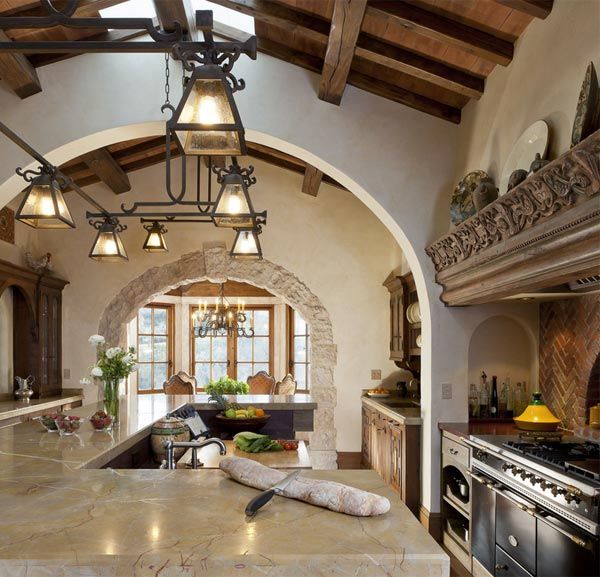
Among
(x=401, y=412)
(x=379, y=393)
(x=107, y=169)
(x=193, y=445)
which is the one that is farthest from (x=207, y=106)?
(x=379, y=393)

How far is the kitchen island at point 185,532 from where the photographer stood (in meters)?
1.52

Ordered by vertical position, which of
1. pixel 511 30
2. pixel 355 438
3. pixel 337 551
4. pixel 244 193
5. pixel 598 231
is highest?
pixel 511 30

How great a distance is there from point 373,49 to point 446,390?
2.43 metres

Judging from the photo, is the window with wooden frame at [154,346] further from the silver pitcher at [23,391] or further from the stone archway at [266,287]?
the silver pitcher at [23,391]

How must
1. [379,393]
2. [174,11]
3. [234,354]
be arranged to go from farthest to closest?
1. [234,354]
2. [379,393]
3. [174,11]

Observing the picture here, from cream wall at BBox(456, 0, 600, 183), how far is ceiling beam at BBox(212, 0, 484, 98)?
198 mm

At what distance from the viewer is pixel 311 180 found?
7020mm

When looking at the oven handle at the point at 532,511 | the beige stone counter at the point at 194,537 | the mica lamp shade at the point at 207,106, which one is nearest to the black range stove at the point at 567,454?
the oven handle at the point at 532,511

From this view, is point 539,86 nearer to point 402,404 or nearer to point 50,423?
point 50,423

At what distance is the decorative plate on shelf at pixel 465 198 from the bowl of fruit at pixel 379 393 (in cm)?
313

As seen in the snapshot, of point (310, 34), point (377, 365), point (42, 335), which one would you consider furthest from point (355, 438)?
point (310, 34)

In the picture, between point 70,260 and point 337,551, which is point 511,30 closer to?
point 337,551

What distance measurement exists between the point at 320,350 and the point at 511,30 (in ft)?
15.1

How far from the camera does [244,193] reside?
329 centimetres
